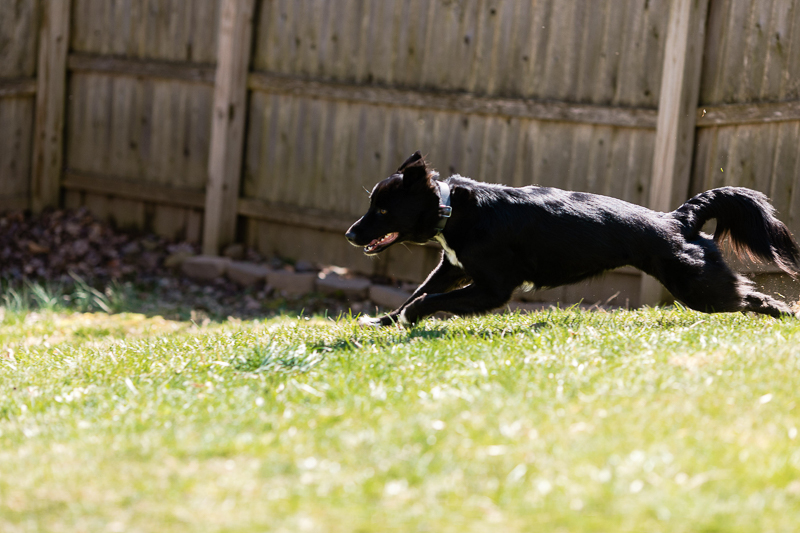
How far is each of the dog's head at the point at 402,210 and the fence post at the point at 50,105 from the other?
6.57 m

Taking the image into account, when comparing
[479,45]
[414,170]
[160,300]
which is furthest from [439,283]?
[160,300]

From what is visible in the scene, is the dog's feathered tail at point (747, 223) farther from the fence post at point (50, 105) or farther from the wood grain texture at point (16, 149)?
the wood grain texture at point (16, 149)

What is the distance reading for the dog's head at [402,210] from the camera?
485 centimetres

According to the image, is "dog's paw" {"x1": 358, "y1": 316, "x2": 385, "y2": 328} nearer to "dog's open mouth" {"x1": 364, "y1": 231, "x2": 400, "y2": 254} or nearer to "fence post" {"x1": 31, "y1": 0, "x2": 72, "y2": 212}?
"dog's open mouth" {"x1": 364, "y1": 231, "x2": 400, "y2": 254}

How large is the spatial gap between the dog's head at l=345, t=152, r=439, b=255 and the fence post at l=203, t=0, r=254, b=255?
14.0 ft

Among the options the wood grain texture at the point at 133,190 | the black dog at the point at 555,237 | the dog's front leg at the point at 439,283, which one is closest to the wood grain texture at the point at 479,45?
the wood grain texture at the point at 133,190

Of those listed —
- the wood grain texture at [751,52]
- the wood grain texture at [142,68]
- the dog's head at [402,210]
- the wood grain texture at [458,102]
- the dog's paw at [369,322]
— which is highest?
the wood grain texture at [751,52]

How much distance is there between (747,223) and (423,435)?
3.10 m

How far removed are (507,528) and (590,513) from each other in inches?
9.4

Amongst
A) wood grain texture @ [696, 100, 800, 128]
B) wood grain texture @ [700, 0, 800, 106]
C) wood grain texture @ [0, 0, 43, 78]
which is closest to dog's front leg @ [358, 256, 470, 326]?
wood grain texture @ [696, 100, 800, 128]

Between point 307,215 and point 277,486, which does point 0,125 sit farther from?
point 277,486

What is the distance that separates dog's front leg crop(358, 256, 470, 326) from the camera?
17.0ft

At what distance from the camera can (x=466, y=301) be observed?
4.80 m

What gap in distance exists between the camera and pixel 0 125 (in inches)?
386
